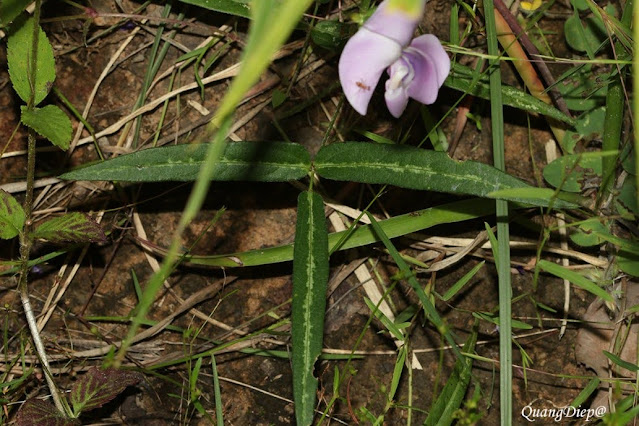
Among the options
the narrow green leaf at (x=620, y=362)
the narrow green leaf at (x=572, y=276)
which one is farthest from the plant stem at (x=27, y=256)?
the narrow green leaf at (x=620, y=362)

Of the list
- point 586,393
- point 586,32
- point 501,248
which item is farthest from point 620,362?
point 586,32

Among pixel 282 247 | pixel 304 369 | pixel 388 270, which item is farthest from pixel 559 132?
pixel 304 369

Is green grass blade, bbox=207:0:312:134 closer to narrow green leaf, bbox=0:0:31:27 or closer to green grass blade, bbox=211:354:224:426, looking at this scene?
narrow green leaf, bbox=0:0:31:27

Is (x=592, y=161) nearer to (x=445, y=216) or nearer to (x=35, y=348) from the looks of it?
(x=445, y=216)

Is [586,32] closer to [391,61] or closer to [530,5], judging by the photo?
[530,5]

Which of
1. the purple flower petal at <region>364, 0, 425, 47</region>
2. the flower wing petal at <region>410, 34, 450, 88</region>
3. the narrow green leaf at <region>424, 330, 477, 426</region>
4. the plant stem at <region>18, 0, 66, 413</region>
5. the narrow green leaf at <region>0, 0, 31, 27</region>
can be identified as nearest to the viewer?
the purple flower petal at <region>364, 0, 425, 47</region>

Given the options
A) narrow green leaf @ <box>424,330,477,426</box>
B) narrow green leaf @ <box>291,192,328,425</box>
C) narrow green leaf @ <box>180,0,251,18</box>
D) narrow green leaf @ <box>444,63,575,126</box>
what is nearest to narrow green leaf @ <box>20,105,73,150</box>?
narrow green leaf @ <box>180,0,251,18</box>
